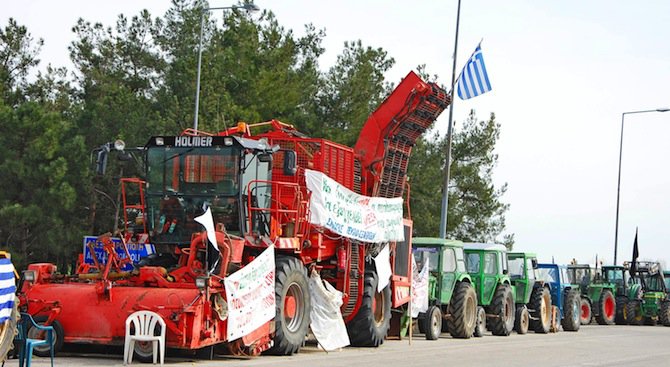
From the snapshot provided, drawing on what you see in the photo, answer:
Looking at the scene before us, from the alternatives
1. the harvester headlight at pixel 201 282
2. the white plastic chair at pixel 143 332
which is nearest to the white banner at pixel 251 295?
the harvester headlight at pixel 201 282

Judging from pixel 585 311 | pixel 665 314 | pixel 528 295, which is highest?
pixel 528 295

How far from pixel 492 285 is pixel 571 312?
20.6ft

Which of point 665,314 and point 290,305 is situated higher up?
point 290,305

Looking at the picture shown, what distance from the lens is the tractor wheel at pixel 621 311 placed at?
41.6 m

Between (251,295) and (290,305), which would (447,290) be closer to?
(290,305)

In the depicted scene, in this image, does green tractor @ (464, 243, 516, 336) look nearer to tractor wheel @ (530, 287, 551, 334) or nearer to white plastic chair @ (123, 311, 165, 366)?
tractor wheel @ (530, 287, 551, 334)

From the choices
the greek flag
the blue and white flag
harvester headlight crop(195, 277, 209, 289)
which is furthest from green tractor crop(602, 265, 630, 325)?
the blue and white flag

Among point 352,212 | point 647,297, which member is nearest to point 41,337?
point 352,212

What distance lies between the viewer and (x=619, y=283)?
140 ft

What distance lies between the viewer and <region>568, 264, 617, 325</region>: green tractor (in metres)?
40.5

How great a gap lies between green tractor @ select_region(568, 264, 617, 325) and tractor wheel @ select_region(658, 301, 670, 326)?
197 cm

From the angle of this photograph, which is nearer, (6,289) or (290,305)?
(6,289)

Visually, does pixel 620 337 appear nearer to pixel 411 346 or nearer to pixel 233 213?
pixel 411 346

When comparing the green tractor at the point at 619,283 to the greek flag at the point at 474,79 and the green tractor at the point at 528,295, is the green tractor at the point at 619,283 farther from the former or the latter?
the greek flag at the point at 474,79
